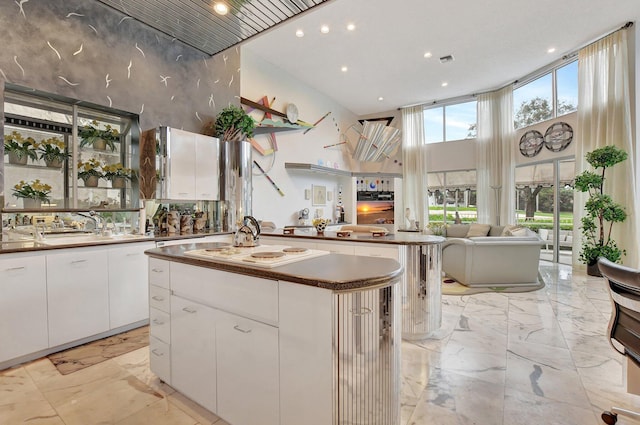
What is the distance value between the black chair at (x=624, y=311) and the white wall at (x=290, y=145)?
4.71m

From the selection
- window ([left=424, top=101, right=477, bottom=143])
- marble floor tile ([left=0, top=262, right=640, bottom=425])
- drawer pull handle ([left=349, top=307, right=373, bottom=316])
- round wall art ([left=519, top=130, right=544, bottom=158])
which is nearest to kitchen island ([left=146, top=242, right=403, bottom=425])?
drawer pull handle ([left=349, top=307, right=373, bottom=316])

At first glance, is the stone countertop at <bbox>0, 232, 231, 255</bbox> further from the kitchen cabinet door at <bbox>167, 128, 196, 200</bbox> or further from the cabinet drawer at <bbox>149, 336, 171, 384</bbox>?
the cabinet drawer at <bbox>149, 336, 171, 384</bbox>

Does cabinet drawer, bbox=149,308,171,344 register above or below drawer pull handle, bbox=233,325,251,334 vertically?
below

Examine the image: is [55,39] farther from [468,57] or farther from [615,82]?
[615,82]

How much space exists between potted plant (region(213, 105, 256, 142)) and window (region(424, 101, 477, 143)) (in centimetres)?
590

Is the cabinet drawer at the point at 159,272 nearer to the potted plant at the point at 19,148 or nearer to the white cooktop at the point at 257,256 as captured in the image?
the white cooktop at the point at 257,256

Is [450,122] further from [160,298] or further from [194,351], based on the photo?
[194,351]

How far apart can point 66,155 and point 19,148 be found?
37 centimetres

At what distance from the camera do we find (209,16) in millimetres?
3527

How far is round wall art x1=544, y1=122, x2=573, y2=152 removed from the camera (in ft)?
20.0

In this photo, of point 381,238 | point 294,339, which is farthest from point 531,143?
point 294,339

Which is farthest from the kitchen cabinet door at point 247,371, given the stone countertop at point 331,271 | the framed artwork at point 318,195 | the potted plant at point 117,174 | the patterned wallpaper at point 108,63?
the framed artwork at point 318,195

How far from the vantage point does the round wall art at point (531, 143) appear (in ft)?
Result: 21.9

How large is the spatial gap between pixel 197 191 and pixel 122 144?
101cm
